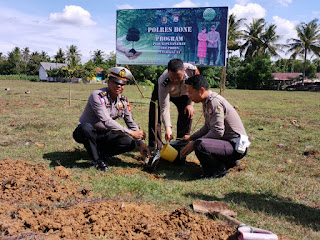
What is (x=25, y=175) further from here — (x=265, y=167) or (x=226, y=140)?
(x=265, y=167)

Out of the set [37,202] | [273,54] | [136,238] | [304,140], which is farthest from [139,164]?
[273,54]

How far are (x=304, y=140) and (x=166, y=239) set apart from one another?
562 centimetres

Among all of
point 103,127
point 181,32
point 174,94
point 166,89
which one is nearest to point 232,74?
point 181,32

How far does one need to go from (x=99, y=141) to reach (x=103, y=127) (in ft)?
0.79

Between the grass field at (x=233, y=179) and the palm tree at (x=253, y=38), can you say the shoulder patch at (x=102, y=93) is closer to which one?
the grass field at (x=233, y=179)

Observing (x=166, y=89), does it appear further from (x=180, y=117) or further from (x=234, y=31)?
(x=234, y=31)

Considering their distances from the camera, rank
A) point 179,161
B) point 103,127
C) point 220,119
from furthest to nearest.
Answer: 1. point 179,161
2. point 103,127
3. point 220,119

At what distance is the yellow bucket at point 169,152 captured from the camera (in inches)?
174

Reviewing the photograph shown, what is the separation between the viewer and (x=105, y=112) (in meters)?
4.31

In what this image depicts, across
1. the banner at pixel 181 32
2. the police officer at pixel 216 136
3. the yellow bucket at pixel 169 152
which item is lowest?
the yellow bucket at pixel 169 152

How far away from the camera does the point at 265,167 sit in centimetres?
481

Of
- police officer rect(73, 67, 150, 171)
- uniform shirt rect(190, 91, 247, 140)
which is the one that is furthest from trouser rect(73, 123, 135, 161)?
uniform shirt rect(190, 91, 247, 140)

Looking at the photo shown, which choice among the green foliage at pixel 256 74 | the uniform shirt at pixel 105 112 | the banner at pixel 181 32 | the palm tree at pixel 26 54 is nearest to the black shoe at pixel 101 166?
the uniform shirt at pixel 105 112

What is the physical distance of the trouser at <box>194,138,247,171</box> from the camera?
158 inches
